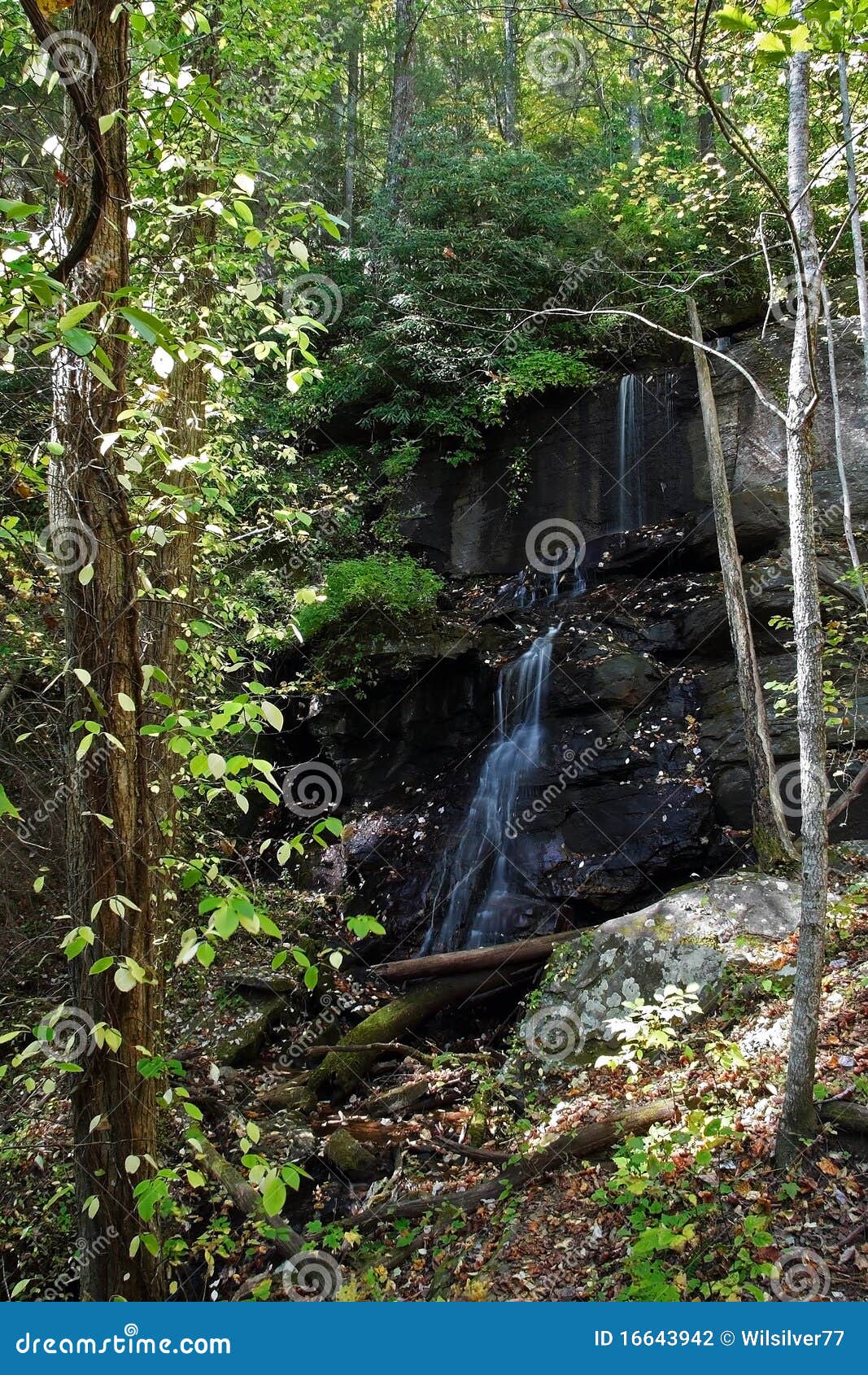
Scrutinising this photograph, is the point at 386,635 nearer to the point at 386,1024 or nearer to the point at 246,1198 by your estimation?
the point at 386,1024

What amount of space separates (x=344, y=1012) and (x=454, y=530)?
791 cm

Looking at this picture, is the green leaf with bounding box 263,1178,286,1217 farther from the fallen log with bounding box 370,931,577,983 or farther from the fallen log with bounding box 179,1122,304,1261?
the fallen log with bounding box 370,931,577,983

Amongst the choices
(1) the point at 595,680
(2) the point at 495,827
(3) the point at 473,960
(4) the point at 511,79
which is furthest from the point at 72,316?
(4) the point at 511,79

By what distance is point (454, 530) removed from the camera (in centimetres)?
1266

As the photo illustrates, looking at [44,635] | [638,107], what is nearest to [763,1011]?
[44,635]

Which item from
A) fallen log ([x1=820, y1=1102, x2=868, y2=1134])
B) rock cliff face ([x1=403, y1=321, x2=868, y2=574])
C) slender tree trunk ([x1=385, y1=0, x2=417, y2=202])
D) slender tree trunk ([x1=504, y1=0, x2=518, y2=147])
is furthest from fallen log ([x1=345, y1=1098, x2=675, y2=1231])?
slender tree trunk ([x1=504, y1=0, x2=518, y2=147])

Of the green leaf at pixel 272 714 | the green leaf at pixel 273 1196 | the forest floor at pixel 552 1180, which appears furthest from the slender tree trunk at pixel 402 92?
the green leaf at pixel 273 1196

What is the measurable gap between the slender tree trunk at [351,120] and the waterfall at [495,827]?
10.8m

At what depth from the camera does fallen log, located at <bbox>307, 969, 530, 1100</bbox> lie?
6.14 m

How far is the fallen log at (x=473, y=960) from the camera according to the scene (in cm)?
690

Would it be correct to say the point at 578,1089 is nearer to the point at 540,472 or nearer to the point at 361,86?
the point at 540,472

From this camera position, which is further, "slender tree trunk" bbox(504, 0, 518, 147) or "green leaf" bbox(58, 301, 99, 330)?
"slender tree trunk" bbox(504, 0, 518, 147)

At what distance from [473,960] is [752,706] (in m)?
3.40

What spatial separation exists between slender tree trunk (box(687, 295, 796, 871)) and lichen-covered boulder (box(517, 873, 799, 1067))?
45 centimetres
